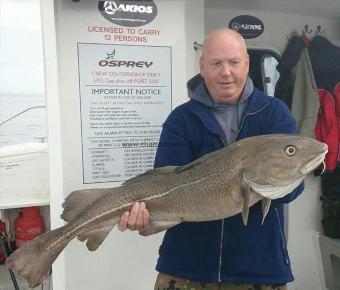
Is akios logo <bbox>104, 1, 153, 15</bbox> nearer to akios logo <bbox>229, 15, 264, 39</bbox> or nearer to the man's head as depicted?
the man's head

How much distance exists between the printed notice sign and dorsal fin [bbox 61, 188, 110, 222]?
0.65 m

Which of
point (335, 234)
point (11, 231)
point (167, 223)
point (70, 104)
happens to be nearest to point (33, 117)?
point (11, 231)

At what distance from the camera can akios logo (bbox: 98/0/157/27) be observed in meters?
2.68

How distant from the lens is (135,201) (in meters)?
1.96

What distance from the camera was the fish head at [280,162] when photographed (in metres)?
1.67

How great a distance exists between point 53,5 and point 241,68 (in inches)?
48.4

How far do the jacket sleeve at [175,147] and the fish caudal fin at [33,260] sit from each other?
670mm

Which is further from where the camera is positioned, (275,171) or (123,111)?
(123,111)

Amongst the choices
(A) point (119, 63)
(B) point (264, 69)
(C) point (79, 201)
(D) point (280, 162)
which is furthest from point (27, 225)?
(D) point (280, 162)

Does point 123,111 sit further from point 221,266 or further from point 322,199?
point 322,199

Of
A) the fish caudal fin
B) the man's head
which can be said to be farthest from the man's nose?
the fish caudal fin

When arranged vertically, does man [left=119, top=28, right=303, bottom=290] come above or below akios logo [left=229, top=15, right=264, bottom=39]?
below

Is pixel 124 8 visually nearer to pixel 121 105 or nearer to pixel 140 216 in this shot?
pixel 121 105

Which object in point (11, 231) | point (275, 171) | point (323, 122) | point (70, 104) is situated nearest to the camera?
point (275, 171)
